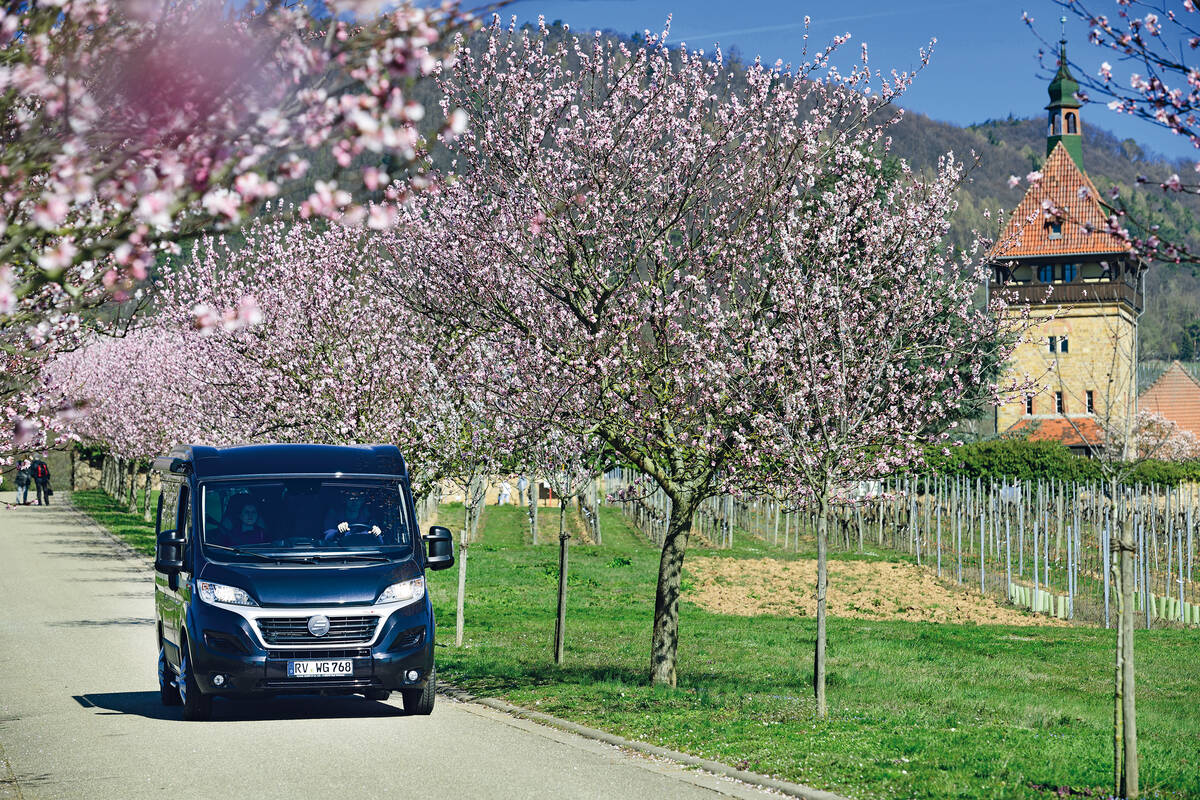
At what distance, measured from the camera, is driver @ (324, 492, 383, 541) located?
12.3 m

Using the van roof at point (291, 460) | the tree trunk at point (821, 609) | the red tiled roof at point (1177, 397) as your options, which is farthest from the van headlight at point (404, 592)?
the red tiled roof at point (1177, 397)

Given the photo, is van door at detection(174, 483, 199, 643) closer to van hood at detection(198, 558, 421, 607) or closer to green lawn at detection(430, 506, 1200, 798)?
van hood at detection(198, 558, 421, 607)

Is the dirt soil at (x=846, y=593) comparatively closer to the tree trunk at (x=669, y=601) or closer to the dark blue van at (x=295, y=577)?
the tree trunk at (x=669, y=601)

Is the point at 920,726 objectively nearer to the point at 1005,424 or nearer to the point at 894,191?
the point at 894,191

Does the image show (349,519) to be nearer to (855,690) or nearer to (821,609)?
(821,609)

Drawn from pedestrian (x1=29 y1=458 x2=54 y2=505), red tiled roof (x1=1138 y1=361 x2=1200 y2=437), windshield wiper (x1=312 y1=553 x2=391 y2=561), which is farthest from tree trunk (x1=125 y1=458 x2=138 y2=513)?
red tiled roof (x1=1138 y1=361 x2=1200 y2=437)

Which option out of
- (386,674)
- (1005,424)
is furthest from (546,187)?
(1005,424)

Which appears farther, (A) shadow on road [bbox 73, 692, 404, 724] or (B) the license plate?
(A) shadow on road [bbox 73, 692, 404, 724]

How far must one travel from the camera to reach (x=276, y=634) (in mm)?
11305

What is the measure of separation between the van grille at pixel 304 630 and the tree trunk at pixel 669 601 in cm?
440

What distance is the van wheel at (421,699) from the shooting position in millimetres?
12273

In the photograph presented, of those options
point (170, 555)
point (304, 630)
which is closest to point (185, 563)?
point (170, 555)

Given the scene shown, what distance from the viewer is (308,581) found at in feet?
37.5

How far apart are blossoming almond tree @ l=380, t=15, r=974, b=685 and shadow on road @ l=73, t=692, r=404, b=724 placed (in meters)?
3.49
